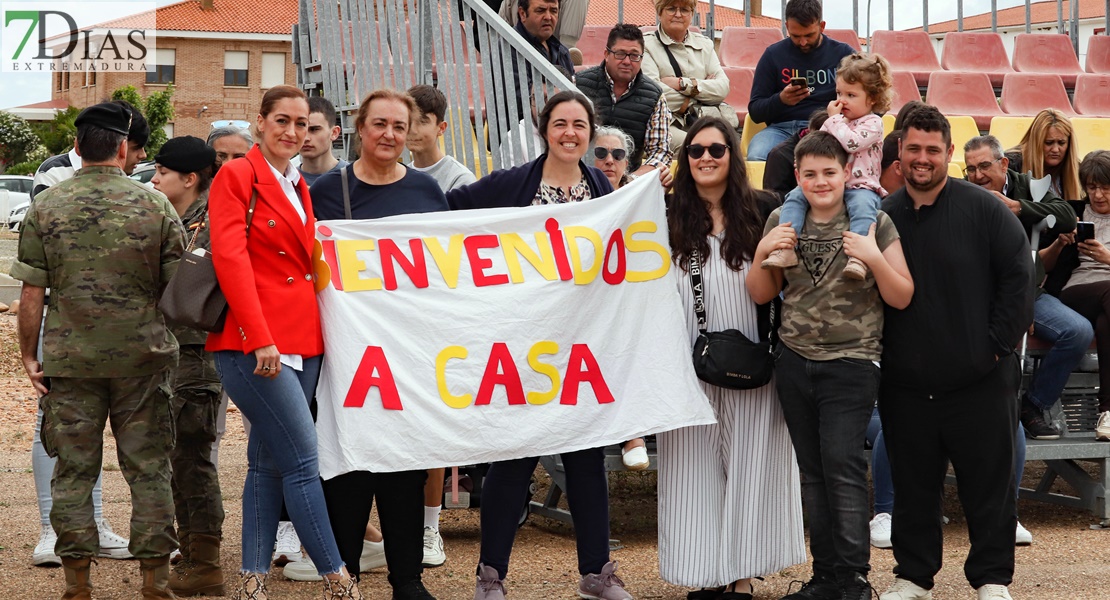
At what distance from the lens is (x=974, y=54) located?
14.0 m

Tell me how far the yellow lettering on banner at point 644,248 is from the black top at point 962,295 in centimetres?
98

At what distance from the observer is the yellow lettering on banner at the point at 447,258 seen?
520 cm

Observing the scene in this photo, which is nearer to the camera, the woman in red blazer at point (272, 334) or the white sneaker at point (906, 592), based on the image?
the woman in red blazer at point (272, 334)

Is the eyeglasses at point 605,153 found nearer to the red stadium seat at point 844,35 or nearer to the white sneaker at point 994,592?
the white sneaker at point 994,592

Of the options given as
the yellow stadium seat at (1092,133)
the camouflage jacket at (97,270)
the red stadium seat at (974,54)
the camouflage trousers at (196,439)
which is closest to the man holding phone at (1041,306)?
the camouflage trousers at (196,439)

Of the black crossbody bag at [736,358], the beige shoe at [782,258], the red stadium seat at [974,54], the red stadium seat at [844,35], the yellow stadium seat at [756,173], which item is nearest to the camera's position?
the beige shoe at [782,258]

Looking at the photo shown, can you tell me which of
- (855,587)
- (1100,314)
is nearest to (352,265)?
(855,587)

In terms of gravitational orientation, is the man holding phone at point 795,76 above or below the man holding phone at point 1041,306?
above

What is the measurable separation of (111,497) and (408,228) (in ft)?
12.3

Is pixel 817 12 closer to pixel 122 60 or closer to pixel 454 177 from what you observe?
pixel 454 177

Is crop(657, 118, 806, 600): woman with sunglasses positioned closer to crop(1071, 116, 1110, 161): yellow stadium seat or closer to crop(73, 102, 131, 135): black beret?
crop(73, 102, 131, 135): black beret

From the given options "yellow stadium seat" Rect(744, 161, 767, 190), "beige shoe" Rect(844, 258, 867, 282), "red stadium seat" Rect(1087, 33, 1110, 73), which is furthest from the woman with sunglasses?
"red stadium seat" Rect(1087, 33, 1110, 73)

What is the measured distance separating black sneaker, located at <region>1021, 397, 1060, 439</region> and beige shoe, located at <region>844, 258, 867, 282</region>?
2.93m

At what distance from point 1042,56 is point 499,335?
11133 millimetres
